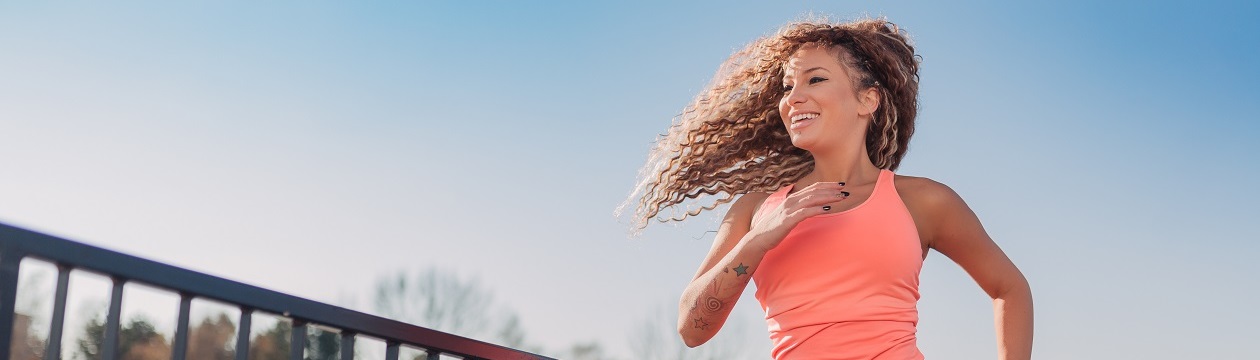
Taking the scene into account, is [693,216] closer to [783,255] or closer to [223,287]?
[783,255]

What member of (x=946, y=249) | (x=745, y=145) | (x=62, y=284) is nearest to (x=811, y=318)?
(x=946, y=249)

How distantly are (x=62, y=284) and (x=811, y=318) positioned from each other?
4.39 feet

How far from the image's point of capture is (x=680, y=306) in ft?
8.11

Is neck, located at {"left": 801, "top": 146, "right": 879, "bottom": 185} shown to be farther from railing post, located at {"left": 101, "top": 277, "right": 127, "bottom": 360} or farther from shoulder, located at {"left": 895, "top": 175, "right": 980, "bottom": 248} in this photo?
railing post, located at {"left": 101, "top": 277, "right": 127, "bottom": 360}

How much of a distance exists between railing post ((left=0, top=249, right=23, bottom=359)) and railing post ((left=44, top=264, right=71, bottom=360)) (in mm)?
47

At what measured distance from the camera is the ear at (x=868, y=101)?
2.66 meters

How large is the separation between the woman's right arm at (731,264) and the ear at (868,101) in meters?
0.33

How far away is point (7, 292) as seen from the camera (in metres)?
1.52

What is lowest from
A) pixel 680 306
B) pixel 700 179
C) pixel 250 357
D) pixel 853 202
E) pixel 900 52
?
pixel 250 357

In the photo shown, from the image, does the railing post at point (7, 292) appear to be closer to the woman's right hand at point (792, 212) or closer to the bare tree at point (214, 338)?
the bare tree at point (214, 338)

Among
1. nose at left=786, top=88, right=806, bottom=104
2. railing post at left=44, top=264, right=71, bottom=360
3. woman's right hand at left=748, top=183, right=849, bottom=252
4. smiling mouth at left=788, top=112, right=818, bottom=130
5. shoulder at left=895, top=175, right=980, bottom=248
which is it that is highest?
nose at left=786, top=88, right=806, bottom=104

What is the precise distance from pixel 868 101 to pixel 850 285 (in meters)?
0.51

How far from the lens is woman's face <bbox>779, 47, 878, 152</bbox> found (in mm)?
2588

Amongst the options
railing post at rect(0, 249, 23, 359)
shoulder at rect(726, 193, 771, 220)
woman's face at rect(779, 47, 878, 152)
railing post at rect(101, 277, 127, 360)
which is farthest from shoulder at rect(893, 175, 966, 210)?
railing post at rect(0, 249, 23, 359)
